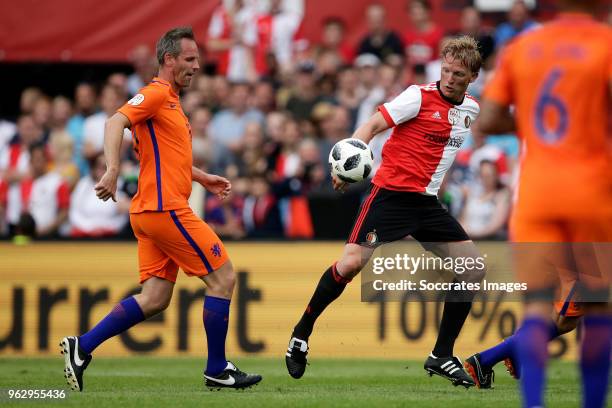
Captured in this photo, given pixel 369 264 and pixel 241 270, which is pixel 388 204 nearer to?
pixel 369 264

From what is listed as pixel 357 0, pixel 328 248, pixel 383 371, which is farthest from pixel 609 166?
pixel 357 0

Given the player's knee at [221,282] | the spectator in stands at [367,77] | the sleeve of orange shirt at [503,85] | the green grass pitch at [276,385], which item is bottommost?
the green grass pitch at [276,385]

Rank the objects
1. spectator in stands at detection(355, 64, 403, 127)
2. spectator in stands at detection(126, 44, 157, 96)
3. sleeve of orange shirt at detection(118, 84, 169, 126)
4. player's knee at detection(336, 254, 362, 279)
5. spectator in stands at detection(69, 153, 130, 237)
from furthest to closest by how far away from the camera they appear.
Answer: spectator in stands at detection(126, 44, 157, 96) < spectator in stands at detection(355, 64, 403, 127) < spectator in stands at detection(69, 153, 130, 237) < player's knee at detection(336, 254, 362, 279) < sleeve of orange shirt at detection(118, 84, 169, 126)

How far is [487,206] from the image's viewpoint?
13.7 m

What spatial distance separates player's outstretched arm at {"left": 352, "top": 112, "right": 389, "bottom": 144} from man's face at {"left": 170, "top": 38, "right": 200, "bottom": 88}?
1329mm

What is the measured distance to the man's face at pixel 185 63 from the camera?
848 cm

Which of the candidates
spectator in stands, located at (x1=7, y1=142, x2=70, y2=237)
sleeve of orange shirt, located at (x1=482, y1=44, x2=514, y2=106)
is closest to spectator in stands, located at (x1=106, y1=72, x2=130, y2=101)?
spectator in stands, located at (x1=7, y1=142, x2=70, y2=237)

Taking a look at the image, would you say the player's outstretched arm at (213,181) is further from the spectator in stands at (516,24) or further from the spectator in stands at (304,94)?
the spectator in stands at (516,24)

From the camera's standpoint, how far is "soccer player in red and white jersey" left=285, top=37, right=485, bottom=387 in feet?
29.6

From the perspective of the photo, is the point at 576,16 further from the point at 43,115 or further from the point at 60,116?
the point at 43,115

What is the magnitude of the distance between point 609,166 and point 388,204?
348 centimetres

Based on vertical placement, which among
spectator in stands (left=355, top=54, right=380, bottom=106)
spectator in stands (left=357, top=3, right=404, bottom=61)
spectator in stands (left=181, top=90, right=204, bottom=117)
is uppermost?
spectator in stands (left=357, top=3, right=404, bottom=61)

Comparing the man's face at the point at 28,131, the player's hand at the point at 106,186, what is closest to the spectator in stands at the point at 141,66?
the man's face at the point at 28,131

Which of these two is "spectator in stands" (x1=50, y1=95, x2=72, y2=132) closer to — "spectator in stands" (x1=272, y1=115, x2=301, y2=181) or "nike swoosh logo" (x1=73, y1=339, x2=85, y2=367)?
"spectator in stands" (x1=272, y1=115, x2=301, y2=181)
